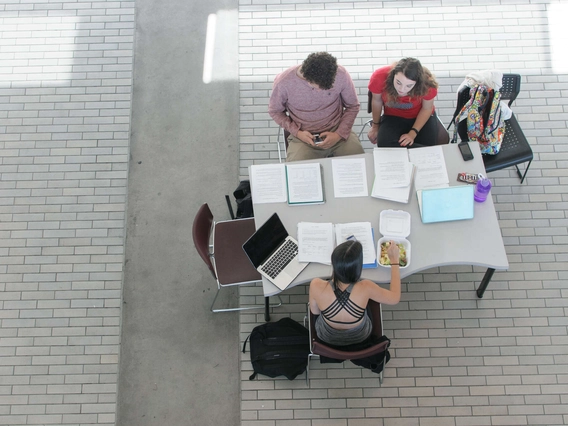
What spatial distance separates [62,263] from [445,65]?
404 cm

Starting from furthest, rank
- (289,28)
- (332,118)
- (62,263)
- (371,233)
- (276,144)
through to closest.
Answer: (289,28) → (276,144) → (62,263) → (332,118) → (371,233)

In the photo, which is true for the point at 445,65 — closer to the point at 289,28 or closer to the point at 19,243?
the point at 289,28

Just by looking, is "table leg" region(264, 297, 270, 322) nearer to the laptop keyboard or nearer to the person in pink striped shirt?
the laptop keyboard

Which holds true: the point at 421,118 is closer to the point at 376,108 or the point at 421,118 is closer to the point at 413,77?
the point at 376,108

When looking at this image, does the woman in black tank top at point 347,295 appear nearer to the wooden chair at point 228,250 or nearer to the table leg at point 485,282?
the wooden chair at point 228,250

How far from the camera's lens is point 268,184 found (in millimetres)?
3758

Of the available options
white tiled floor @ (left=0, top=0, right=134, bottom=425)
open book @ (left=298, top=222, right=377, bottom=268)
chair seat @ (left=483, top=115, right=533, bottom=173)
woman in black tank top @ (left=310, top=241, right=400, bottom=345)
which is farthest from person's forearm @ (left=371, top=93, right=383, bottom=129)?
white tiled floor @ (left=0, top=0, right=134, bottom=425)

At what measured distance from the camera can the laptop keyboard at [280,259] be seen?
11.6 feet

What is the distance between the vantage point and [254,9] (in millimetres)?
5359

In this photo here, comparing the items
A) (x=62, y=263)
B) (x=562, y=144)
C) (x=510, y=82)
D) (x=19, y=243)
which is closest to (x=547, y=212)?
(x=562, y=144)

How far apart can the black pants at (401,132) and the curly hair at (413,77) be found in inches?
11.0

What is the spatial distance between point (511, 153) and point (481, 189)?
2.84 ft

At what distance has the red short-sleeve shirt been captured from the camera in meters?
3.99

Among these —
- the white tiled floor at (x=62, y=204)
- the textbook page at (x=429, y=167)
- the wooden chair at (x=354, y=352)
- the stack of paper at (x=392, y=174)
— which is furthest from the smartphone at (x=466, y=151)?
the white tiled floor at (x=62, y=204)
